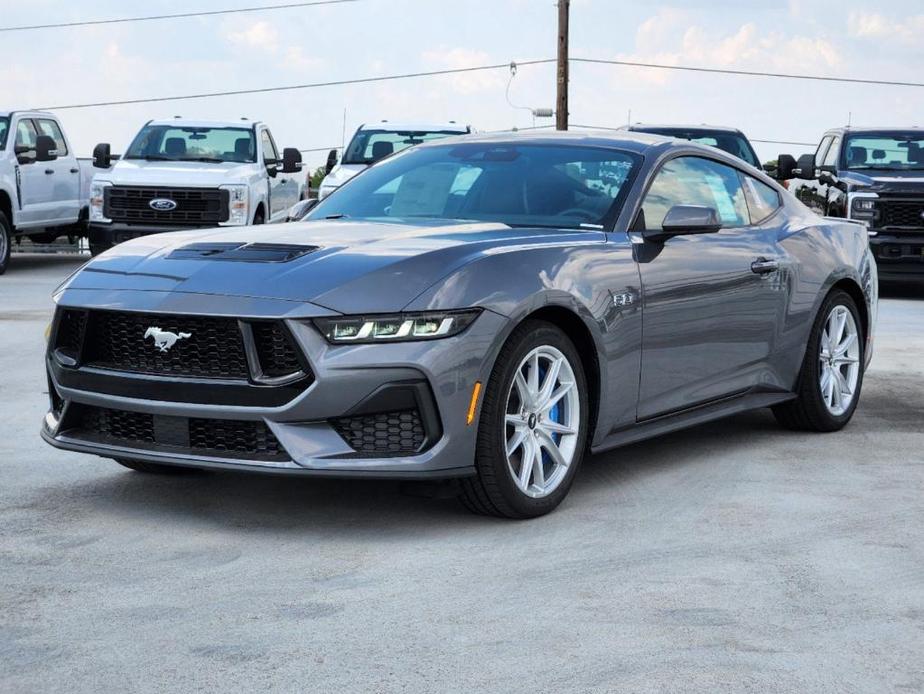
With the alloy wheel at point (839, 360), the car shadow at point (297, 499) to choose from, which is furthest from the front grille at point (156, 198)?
the car shadow at point (297, 499)

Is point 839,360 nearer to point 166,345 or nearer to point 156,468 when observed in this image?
point 156,468

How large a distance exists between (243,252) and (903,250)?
1393 centimetres

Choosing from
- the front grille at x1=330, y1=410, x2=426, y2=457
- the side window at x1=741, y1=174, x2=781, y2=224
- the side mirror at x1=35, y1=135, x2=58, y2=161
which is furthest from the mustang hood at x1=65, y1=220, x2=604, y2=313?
the side mirror at x1=35, y1=135, x2=58, y2=161

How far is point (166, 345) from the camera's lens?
5523mm

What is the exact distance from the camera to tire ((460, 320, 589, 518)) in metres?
5.61

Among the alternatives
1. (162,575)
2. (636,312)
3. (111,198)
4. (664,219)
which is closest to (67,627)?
(162,575)

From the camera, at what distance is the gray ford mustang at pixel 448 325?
537 centimetres

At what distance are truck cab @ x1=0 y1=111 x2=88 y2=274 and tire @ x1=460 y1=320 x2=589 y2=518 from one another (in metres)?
14.9

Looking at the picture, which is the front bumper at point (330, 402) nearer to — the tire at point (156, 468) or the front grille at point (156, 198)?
the tire at point (156, 468)

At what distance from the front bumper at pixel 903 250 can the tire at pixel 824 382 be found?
10363 millimetres

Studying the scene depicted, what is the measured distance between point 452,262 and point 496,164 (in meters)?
1.46

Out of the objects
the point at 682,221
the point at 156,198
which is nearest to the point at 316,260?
the point at 682,221

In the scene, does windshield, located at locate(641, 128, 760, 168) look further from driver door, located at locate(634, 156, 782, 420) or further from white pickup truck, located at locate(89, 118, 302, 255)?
driver door, located at locate(634, 156, 782, 420)

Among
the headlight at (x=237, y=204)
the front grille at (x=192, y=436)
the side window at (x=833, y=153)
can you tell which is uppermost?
the front grille at (x=192, y=436)
